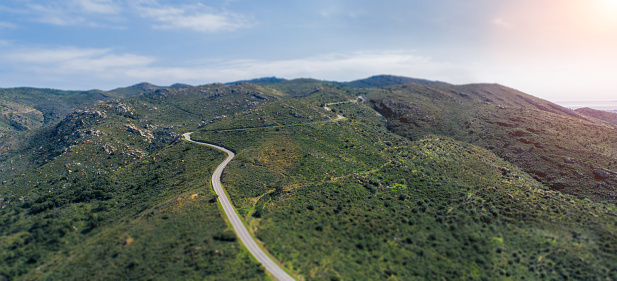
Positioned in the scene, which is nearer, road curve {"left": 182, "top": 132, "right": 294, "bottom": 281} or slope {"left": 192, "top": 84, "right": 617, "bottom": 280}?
road curve {"left": 182, "top": 132, "right": 294, "bottom": 281}

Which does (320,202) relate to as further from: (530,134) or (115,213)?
(530,134)

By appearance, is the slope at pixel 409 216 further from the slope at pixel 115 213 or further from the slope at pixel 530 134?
the slope at pixel 115 213

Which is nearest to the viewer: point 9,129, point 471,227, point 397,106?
point 471,227

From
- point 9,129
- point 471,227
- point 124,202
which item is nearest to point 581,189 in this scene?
point 471,227

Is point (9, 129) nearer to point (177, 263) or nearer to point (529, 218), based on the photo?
point (177, 263)

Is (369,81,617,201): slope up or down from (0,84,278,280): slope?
up

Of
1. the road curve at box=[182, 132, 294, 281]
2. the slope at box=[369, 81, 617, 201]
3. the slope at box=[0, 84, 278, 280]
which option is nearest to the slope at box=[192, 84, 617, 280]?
the road curve at box=[182, 132, 294, 281]

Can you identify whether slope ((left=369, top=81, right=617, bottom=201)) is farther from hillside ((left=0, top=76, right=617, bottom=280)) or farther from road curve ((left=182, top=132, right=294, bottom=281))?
road curve ((left=182, top=132, right=294, bottom=281))

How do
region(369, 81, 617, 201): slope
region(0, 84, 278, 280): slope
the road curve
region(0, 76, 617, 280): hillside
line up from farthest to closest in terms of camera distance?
region(369, 81, 617, 201): slope, region(0, 76, 617, 280): hillside, region(0, 84, 278, 280): slope, the road curve

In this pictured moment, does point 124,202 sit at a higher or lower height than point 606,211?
lower
